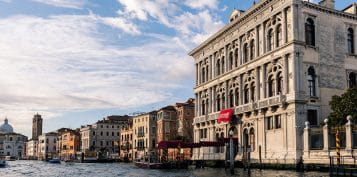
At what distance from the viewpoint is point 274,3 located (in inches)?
1543

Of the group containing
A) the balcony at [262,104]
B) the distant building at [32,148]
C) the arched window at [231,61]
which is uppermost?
the arched window at [231,61]

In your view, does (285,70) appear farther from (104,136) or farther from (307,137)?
(104,136)

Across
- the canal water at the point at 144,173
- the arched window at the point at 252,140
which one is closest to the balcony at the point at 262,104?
the arched window at the point at 252,140

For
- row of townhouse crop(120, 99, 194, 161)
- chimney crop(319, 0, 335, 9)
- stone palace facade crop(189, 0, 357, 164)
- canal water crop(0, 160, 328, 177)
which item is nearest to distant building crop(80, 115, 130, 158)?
row of townhouse crop(120, 99, 194, 161)

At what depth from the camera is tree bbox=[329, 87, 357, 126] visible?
32.2 meters

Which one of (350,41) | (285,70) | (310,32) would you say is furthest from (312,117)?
(350,41)

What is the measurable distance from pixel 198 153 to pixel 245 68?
45.5ft

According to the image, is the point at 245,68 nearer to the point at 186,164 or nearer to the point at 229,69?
the point at 229,69

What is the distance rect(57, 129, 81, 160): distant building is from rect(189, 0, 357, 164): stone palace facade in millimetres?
69637

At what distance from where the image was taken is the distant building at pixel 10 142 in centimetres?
16838

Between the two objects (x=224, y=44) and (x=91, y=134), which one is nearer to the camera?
(x=224, y=44)

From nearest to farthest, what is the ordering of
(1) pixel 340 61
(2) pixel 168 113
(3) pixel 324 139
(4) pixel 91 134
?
(3) pixel 324 139, (1) pixel 340 61, (2) pixel 168 113, (4) pixel 91 134

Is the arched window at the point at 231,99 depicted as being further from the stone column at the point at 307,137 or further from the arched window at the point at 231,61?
the stone column at the point at 307,137

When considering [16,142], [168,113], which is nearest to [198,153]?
[168,113]
